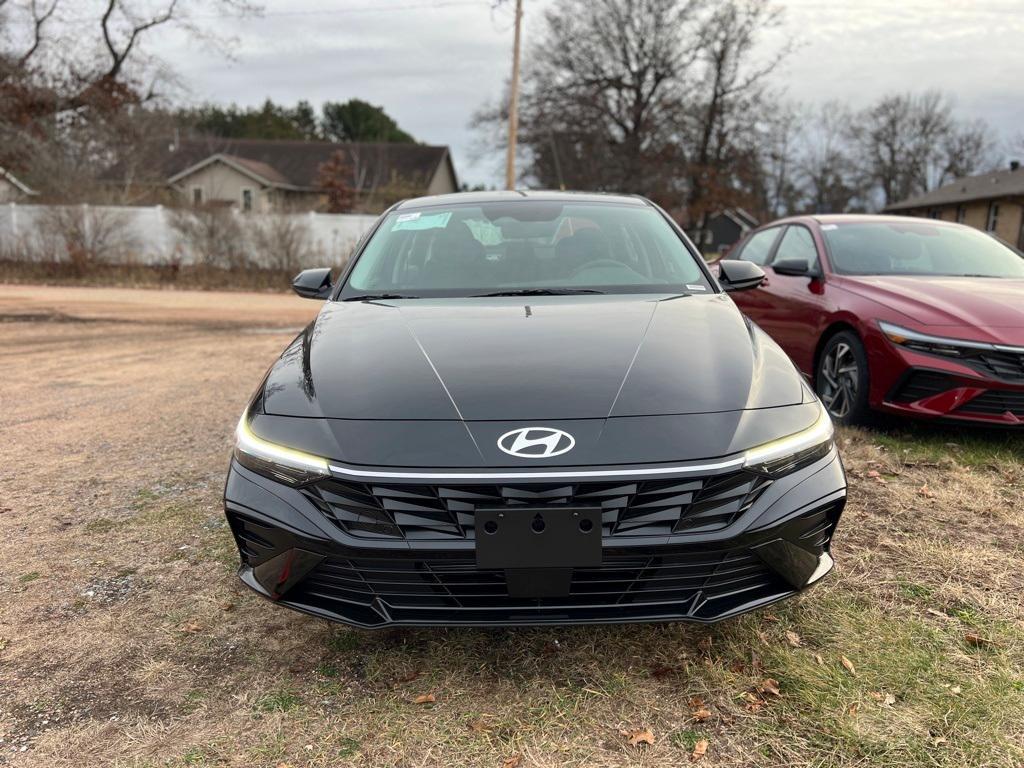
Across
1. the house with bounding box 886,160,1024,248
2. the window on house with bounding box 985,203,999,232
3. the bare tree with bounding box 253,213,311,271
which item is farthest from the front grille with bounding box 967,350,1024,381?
the window on house with bounding box 985,203,999,232

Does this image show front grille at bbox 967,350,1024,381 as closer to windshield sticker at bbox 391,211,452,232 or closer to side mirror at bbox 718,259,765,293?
side mirror at bbox 718,259,765,293

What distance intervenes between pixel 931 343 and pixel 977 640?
211cm

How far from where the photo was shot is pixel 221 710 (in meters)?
2.14

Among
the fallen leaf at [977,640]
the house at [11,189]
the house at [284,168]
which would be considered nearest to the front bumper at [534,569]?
the fallen leaf at [977,640]

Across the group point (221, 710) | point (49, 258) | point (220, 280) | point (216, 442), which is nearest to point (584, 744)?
point (221, 710)

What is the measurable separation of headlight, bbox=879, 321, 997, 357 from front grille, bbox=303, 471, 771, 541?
2700mm

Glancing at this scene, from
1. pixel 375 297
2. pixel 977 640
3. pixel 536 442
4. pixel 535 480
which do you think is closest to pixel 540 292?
pixel 375 297

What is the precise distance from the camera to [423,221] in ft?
12.1

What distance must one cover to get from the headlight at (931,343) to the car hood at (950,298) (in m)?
0.10

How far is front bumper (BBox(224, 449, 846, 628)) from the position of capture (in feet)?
6.35

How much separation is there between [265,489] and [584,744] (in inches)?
43.9

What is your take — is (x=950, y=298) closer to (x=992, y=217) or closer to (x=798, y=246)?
(x=798, y=246)

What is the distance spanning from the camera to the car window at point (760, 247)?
21.3 ft

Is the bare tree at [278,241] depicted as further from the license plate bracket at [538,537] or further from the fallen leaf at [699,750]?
the fallen leaf at [699,750]
